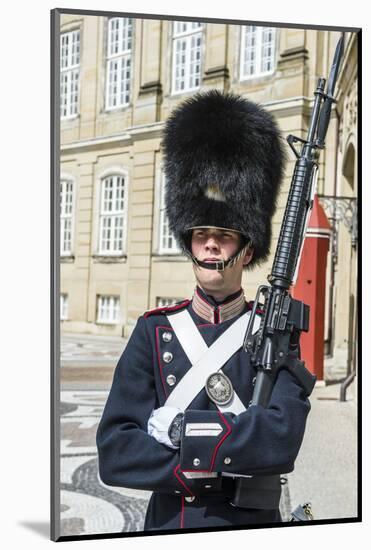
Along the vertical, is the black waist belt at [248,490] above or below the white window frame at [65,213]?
below

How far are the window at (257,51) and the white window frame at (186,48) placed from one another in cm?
20

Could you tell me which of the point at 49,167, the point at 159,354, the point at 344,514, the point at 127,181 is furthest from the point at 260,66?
the point at 344,514

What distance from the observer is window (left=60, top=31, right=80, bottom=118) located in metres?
3.64

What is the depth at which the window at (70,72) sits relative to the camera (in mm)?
3645

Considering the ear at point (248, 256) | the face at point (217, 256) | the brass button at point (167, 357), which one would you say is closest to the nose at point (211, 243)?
the face at point (217, 256)

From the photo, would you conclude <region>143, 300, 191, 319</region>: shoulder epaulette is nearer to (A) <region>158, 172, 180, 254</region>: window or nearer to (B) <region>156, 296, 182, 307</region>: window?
(A) <region>158, 172, 180, 254</region>: window

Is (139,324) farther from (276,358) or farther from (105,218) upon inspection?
(105,218)

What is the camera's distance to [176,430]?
2699 millimetres

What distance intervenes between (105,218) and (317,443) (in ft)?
4.92

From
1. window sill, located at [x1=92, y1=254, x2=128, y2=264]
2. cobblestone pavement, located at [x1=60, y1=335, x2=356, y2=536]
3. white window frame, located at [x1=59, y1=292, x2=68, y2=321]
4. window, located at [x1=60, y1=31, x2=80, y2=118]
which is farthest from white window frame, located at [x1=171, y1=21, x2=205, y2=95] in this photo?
cobblestone pavement, located at [x1=60, y1=335, x2=356, y2=536]

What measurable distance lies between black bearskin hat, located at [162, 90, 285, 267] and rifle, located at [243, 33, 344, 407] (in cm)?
8

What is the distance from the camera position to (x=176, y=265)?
3.77 meters

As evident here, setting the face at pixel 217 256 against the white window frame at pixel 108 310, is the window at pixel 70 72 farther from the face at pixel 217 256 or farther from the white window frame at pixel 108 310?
the face at pixel 217 256

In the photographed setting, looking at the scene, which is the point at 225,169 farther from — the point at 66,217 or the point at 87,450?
the point at 87,450
